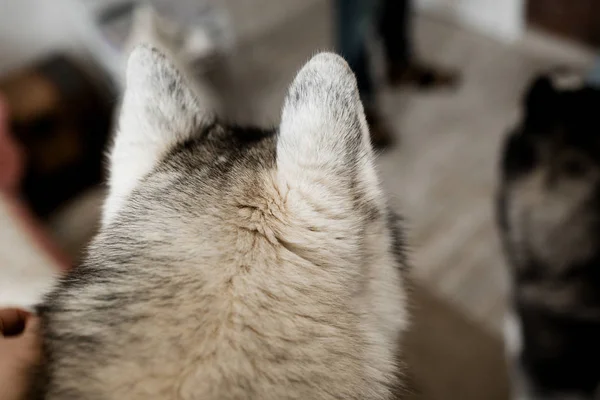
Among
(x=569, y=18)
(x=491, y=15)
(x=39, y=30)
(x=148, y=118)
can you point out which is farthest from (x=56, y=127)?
(x=569, y=18)

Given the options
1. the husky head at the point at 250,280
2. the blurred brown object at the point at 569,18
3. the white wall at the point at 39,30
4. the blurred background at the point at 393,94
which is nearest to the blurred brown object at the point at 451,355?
the blurred background at the point at 393,94

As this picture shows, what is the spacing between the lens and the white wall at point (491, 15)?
3.21m

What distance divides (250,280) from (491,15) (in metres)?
3.15

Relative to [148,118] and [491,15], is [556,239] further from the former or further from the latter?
[491,15]

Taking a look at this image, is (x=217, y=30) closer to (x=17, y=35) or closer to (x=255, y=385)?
(x=17, y=35)

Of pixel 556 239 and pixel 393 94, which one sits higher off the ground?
pixel 393 94

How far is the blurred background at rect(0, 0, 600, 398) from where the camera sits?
2.41 meters

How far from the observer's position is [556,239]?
1.69 m

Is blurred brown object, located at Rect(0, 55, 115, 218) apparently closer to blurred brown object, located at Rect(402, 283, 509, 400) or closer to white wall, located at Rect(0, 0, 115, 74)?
white wall, located at Rect(0, 0, 115, 74)

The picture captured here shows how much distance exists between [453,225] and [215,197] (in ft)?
6.20

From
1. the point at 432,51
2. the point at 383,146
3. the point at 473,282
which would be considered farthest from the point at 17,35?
the point at 473,282

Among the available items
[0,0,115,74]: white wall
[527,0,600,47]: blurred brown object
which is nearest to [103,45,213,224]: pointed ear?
[0,0,115,74]: white wall

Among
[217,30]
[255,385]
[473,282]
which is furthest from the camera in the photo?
[217,30]

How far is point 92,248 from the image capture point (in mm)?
812
